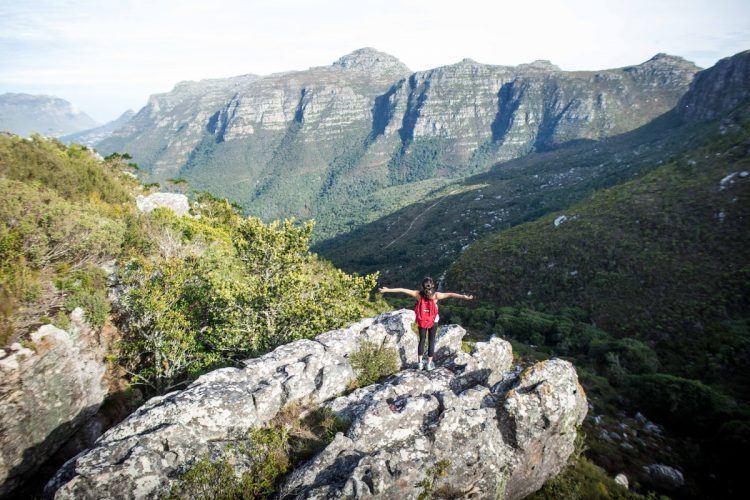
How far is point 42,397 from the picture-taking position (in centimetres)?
1163

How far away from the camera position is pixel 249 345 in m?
17.3

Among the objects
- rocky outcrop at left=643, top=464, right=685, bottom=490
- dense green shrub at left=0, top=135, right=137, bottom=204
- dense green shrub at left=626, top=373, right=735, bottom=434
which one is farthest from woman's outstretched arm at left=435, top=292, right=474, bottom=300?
dense green shrub at left=0, top=135, right=137, bottom=204

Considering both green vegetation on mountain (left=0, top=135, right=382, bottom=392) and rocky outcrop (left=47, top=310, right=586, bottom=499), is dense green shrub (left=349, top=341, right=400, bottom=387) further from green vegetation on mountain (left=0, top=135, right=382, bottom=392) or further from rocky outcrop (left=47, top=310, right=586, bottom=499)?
green vegetation on mountain (left=0, top=135, right=382, bottom=392)

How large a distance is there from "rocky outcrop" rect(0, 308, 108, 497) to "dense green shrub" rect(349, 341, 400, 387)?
1056 cm

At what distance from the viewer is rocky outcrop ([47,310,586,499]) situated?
853 cm

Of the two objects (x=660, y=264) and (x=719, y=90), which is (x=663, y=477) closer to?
(x=660, y=264)

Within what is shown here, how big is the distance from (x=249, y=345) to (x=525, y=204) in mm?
129487

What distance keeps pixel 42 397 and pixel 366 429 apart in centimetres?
1147

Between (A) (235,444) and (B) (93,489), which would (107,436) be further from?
(A) (235,444)

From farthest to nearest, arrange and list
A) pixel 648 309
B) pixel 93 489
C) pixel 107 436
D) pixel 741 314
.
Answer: pixel 648 309 → pixel 741 314 → pixel 107 436 → pixel 93 489

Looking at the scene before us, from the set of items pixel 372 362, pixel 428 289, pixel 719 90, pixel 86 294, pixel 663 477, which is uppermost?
pixel 719 90

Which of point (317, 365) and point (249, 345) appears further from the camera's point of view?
point (249, 345)

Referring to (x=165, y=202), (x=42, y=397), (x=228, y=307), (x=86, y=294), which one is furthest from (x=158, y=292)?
(x=165, y=202)

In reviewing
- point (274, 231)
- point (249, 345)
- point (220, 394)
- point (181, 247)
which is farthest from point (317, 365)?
point (181, 247)
